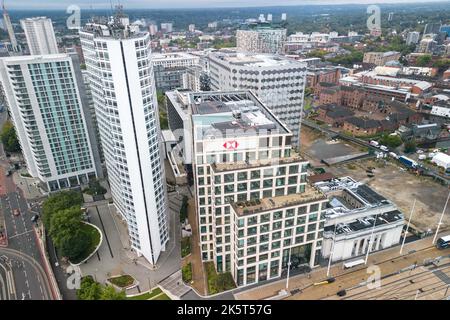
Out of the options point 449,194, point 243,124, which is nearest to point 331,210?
point 243,124

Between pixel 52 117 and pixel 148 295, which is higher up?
pixel 52 117

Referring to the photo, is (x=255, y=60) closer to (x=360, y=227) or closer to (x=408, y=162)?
(x=360, y=227)

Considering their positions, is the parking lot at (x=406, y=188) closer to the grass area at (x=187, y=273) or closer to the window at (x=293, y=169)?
the window at (x=293, y=169)

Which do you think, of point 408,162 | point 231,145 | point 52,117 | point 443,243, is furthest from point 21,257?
point 408,162

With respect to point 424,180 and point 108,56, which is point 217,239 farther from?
point 424,180

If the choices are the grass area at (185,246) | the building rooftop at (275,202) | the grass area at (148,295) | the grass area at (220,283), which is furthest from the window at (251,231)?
the grass area at (148,295)

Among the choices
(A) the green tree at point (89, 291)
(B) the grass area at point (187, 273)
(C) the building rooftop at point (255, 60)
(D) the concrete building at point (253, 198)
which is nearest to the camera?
(A) the green tree at point (89, 291)
